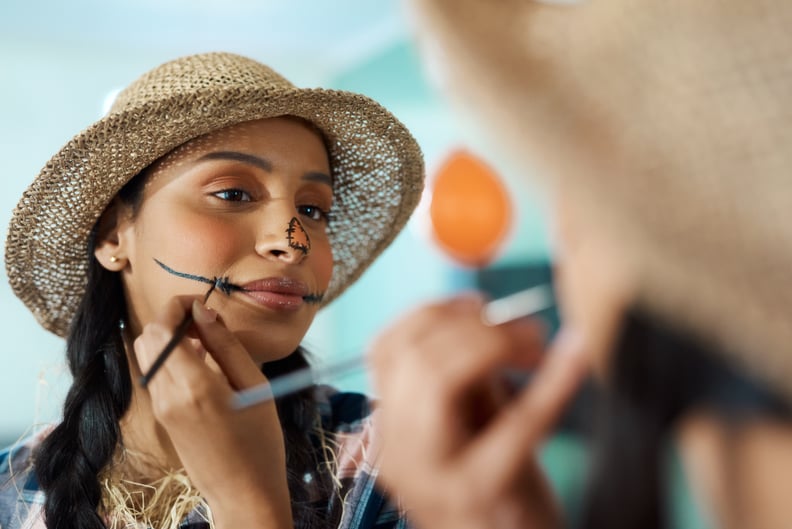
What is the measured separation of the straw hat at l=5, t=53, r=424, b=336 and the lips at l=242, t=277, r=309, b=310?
0.46 ft

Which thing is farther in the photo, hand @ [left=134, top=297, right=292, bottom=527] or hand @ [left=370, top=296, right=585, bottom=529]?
hand @ [left=134, top=297, right=292, bottom=527]

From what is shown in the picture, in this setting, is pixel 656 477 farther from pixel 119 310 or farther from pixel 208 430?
pixel 119 310

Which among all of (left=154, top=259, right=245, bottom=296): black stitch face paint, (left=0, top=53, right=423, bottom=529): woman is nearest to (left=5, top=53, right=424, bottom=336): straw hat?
(left=0, top=53, right=423, bottom=529): woman

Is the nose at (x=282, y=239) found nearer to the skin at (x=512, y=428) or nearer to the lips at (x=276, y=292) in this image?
the lips at (x=276, y=292)

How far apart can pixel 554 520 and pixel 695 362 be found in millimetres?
101

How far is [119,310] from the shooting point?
29.8 inches

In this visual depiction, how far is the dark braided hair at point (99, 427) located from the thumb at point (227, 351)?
5 cm

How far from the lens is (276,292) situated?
69 cm

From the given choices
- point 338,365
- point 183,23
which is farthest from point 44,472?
point 183,23

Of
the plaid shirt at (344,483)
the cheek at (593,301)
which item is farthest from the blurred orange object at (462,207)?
the cheek at (593,301)

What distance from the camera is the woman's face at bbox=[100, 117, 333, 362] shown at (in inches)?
26.7

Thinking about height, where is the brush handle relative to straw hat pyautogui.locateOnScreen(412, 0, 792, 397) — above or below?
below

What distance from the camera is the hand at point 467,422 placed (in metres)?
0.37

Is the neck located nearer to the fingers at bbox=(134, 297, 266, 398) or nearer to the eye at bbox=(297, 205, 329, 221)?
the fingers at bbox=(134, 297, 266, 398)
